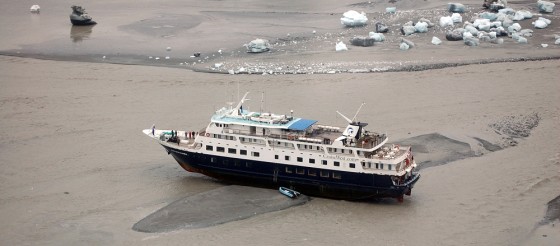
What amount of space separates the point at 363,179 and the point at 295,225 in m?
2.66

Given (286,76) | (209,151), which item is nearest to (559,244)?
(209,151)

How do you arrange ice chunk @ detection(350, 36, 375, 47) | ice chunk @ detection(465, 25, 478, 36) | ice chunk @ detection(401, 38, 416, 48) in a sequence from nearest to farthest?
ice chunk @ detection(401, 38, 416, 48) < ice chunk @ detection(350, 36, 375, 47) < ice chunk @ detection(465, 25, 478, 36)

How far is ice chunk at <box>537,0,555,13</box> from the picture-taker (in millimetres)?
48125

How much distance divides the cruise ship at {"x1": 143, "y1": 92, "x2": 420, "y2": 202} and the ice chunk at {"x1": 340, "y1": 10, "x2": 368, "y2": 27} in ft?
67.2

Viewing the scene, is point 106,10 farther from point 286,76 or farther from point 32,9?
point 286,76

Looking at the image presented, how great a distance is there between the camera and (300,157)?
27188mm

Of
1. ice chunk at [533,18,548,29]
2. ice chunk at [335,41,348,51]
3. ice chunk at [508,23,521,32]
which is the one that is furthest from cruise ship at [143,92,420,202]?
ice chunk at [533,18,548,29]

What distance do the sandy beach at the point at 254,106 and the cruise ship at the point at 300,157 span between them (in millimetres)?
591

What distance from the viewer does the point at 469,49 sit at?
43.3 m

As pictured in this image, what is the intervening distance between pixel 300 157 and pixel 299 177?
0.62m

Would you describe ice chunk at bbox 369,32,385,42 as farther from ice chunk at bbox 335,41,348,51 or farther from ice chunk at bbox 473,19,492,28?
ice chunk at bbox 473,19,492,28

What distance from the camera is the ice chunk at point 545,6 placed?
158ft

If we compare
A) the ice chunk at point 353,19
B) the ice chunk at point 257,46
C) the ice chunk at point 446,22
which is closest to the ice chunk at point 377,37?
the ice chunk at point 353,19

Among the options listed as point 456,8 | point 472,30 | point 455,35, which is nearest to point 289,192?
point 455,35
